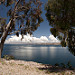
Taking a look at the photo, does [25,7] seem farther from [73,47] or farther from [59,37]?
[73,47]

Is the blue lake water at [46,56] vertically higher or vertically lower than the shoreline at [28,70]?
lower

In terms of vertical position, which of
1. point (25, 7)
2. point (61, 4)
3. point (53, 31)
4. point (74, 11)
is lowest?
point (53, 31)

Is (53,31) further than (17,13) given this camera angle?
No

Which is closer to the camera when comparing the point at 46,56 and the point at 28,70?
the point at 28,70

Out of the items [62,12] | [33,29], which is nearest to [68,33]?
[62,12]

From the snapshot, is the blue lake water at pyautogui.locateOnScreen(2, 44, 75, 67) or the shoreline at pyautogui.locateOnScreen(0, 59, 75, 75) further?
the blue lake water at pyautogui.locateOnScreen(2, 44, 75, 67)

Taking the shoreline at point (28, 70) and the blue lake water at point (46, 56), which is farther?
the blue lake water at point (46, 56)

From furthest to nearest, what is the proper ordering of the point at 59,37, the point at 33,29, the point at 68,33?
1. the point at 33,29
2. the point at 59,37
3. the point at 68,33

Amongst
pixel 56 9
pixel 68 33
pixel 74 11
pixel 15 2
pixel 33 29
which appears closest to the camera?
pixel 74 11

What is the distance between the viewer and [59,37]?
1081 cm

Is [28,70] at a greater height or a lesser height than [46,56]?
greater

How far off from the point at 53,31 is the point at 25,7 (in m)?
8.25

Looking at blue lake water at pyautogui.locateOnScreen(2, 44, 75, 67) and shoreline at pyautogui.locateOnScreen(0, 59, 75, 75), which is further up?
shoreline at pyautogui.locateOnScreen(0, 59, 75, 75)

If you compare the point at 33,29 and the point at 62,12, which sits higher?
the point at 62,12
